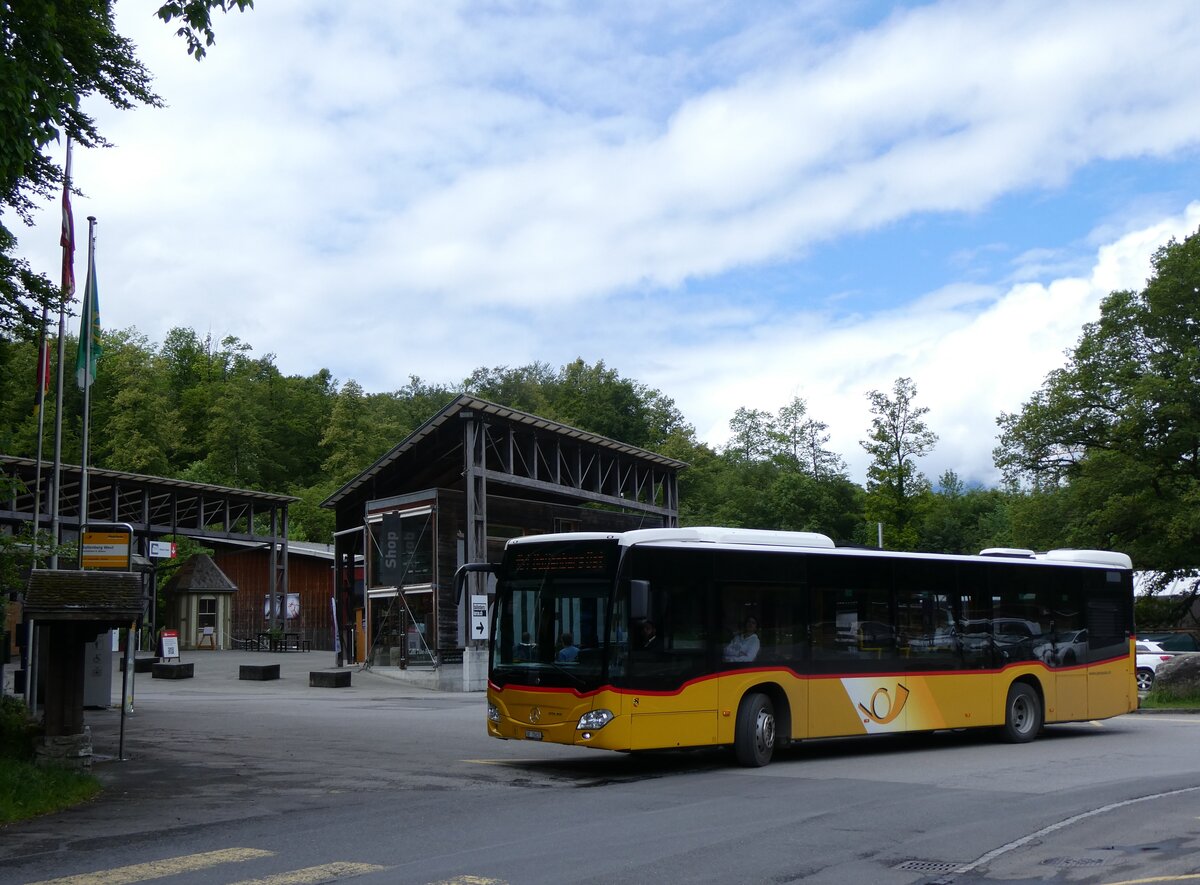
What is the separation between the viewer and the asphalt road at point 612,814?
8.73m

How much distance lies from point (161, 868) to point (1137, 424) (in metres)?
43.2

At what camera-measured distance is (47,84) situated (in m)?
11.9

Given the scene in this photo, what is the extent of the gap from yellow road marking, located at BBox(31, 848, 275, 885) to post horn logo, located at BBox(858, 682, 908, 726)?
9369mm

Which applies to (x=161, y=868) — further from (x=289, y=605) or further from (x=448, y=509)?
(x=289, y=605)

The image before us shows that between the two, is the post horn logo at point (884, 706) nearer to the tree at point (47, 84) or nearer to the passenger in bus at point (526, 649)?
the passenger in bus at point (526, 649)

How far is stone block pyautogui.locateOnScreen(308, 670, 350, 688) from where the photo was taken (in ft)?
117

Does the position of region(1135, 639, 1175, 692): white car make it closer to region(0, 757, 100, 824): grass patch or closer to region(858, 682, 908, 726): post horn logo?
region(858, 682, 908, 726): post horn logo

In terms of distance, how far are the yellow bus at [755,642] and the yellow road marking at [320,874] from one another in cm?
533

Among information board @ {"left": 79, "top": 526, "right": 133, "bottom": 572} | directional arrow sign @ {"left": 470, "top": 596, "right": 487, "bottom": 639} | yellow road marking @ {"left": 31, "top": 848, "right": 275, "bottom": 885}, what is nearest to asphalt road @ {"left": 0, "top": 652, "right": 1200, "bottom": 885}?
yellow road marking @ {"left": 31, "top": 848, "right": 275, "bottom": 885}

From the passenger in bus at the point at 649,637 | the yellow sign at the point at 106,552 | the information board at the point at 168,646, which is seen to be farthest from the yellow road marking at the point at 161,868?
the information board at the point at 168,646

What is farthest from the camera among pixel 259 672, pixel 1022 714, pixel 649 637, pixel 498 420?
pixel 498 420

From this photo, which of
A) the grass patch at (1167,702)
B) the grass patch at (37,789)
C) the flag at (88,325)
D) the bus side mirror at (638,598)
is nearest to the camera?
the grass patch at (37,789)

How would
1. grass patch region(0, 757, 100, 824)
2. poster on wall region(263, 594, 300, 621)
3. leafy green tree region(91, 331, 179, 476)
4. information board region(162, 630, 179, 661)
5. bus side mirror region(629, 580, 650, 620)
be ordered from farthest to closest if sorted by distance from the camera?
leafy green tree region(91, 331, 179, 476)
poster on wall region(263, 594, 300, 621)
information board region(162, 630, 179, 661)
bus side mirror region(629, 580, 650, 620)
grass patch region(0, 757, 100, 824)

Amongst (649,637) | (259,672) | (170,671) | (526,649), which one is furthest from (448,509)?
(649,637)
